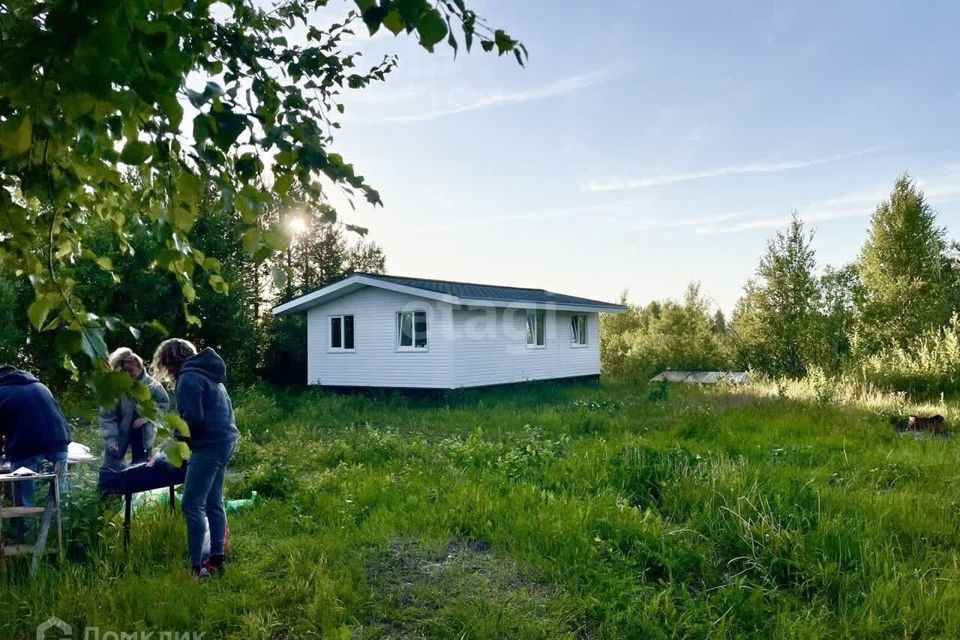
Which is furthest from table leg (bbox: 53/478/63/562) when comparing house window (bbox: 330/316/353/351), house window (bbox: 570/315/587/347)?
house window (bbox: 570/315/587/347)

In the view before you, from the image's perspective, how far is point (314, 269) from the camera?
32.8m

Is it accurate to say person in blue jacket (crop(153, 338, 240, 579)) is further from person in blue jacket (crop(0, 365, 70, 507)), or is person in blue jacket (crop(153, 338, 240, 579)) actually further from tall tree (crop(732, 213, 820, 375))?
tall tree (crop(732, 213, 820, 375))

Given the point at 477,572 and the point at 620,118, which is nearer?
the point at 477,572

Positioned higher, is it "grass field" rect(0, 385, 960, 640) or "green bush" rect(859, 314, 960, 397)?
"green bush" rect(859, 314, 960, 397)

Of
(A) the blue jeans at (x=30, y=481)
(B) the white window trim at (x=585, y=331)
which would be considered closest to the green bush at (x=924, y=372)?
(B) the white window trim at (x=585, y=331)

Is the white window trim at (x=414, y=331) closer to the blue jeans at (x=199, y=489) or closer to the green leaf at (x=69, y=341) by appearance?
the blue jeans at (x=199, y=489)

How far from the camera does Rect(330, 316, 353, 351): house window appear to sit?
66.5 ft

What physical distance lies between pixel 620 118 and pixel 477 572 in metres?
9.57

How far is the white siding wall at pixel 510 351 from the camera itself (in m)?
18.6

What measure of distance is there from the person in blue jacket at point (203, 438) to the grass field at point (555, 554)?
0.80ft

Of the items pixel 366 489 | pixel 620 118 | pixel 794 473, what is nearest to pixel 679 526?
pixel 794 473

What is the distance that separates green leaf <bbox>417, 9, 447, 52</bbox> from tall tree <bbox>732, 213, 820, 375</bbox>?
69.8 feet

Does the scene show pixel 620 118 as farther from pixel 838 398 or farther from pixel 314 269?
pixel 314 269

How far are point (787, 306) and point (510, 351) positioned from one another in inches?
360
